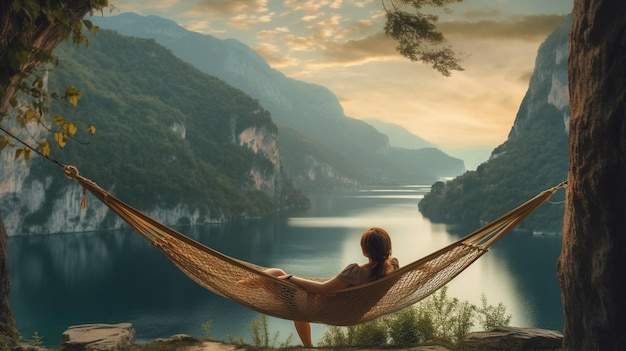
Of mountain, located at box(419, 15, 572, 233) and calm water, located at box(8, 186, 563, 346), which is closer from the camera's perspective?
calm water, located at box(8, 186, 563, 346)

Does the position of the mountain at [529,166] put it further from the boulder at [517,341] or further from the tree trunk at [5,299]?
the tree trunk at [5,299]

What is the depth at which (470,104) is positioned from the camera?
78.5 meters

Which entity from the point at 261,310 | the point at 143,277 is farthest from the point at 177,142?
the point at 261,310

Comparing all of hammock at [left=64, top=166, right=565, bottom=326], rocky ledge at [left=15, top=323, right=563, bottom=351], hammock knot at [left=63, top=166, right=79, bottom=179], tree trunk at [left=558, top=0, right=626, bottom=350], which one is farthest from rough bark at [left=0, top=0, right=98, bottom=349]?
tree trunk at [left=558, top=0, right=626, bottom=350]

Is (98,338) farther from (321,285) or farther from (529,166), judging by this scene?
(529,166)

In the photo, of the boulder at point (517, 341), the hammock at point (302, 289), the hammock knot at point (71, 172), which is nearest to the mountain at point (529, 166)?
the boulder at point (517, 341)

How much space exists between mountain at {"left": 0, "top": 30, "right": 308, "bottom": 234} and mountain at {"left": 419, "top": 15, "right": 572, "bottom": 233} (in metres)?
16.6

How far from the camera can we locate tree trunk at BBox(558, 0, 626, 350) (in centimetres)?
207

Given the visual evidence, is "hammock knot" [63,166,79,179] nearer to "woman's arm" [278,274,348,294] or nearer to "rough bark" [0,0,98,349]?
"rough bark" [0,0,98,349]

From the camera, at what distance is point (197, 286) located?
26.0 meters

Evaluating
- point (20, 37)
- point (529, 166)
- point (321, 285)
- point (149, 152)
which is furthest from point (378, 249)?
point (529, 166)

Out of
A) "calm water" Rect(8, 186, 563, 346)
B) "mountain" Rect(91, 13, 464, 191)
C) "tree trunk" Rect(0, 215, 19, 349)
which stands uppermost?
"mountain" Rect(91, 13, 464, 191)

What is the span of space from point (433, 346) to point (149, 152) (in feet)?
165

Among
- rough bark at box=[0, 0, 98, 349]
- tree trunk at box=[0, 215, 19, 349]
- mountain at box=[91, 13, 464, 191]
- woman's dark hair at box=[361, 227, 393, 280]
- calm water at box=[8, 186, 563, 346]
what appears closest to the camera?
rough bark at box=[0, 0, 98, 349]
